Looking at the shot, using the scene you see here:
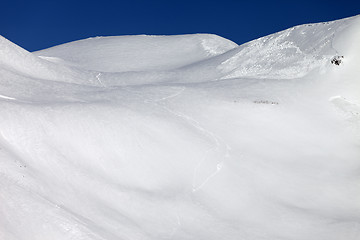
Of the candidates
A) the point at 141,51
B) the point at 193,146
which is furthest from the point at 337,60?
the point at 141,51

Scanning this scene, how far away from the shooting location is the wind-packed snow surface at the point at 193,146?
11.8m

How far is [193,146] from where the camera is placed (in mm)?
15602

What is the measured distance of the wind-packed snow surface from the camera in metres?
11.8

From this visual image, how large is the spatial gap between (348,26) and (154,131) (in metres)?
11.6

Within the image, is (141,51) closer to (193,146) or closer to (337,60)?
(337,60)

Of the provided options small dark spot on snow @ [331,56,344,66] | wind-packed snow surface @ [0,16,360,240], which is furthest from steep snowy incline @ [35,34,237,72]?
small dark spot on snow @ [331,56,344,66]

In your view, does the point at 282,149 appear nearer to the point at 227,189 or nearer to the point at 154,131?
the point at 227,189

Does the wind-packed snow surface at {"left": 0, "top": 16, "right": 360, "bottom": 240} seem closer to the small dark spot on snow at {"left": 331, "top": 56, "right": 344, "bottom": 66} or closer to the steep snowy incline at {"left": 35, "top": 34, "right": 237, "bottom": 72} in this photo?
the small dark spot on snow at {"left": 331, "top": 56, "right": 344, "bottom": 66}

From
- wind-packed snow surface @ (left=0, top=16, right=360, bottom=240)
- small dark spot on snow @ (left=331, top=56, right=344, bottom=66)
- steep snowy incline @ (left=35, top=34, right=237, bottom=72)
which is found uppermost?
steep snowy incline @ (left=35, top=34, right=237, bottom=72)

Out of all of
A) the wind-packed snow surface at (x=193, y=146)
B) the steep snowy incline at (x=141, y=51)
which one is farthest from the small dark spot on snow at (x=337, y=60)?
the steep snowy incline at (x=141, y=51)

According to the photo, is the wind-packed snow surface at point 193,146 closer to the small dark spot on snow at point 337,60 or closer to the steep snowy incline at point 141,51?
the small dark spot on snow at point 337,60

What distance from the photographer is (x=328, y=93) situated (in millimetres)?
19250

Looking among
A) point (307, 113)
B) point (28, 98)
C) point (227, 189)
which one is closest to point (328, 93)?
point (307, 113)

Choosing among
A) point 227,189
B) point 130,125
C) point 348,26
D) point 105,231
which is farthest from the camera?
point 348,26
